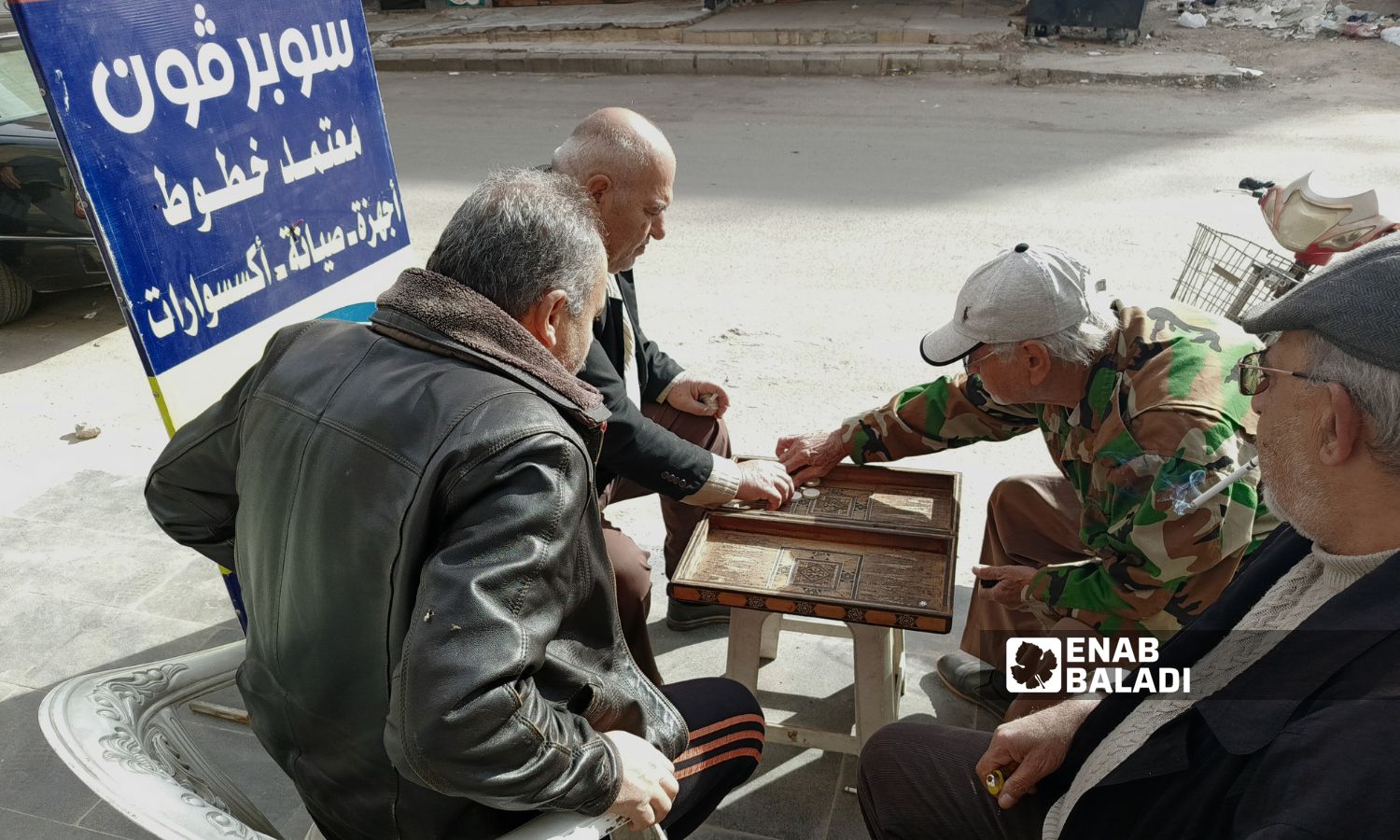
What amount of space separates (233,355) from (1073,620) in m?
2.24

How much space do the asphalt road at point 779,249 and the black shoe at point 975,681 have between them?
0.24 feet

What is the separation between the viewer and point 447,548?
4.60ft

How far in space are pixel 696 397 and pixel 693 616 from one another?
705mm

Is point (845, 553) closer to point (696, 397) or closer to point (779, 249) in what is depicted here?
point (696, 397)

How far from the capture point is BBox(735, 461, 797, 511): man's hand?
259cm

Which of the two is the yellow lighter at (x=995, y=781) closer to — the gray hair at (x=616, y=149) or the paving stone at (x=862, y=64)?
the gray hair at (x=616, y=149)

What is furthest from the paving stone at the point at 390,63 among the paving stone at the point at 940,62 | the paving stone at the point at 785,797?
the paving stone at the point at 785,797

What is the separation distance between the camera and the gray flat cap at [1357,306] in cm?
134

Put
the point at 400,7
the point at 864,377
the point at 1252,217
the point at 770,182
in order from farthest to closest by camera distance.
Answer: the point at 400,7 → the point at 770,182 → the point at 1252,217 → the point at 864,377

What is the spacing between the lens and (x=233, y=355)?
254 cm

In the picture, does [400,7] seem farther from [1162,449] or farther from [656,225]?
[1162,449]

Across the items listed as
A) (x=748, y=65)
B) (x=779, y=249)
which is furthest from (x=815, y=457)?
(x=748, y=65)

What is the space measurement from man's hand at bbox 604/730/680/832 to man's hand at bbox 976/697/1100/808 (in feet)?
2.26

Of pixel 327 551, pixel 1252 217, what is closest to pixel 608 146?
pixel 327 551
